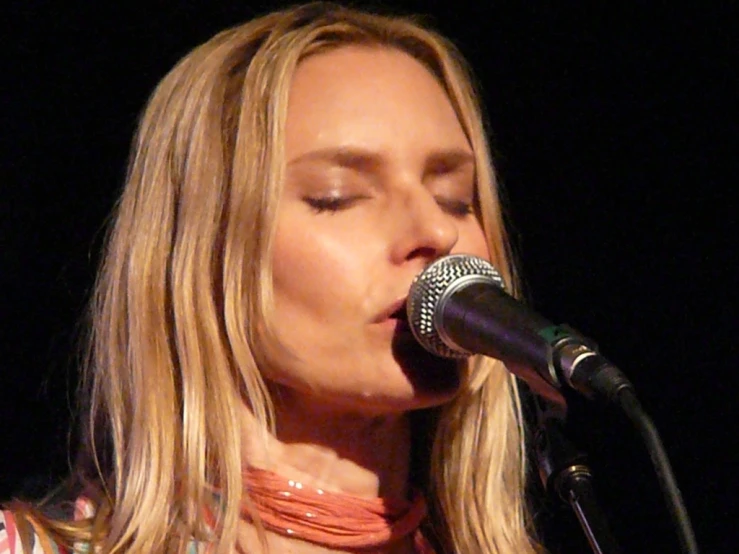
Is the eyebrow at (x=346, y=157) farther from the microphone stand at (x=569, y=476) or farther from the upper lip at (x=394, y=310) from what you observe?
the microphone stand at (x=569, y=476)

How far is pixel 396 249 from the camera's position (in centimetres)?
124

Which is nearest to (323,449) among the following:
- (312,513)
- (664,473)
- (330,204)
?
(312,513)

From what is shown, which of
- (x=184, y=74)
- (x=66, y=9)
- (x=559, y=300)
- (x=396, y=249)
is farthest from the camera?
(x=559, y=300)

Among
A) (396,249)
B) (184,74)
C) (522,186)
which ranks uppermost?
(184,74)

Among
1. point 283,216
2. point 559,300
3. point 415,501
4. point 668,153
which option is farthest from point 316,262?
point 668,153

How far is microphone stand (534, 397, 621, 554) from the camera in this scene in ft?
3.08

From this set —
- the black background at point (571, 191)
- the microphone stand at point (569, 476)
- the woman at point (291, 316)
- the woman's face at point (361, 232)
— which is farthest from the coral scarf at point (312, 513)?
the black background at point (571, 191)

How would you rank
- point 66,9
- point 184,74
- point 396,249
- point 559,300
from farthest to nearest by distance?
point 559,300
point 66,9
point 184,74
point 396,249

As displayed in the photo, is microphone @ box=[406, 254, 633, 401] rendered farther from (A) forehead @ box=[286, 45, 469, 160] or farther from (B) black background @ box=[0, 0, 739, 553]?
(B) black background @ box=[0, 0, 739, 553]

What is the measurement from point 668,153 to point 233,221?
1.00 meters

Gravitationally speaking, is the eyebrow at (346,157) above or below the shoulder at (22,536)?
above

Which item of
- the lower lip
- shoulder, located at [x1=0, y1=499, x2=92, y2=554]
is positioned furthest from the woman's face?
shoulder, located at [x1=0, y1=499, x2=92, y2=554]

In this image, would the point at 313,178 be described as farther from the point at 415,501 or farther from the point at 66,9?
the point at 66,9

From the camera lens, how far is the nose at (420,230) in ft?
4.03
